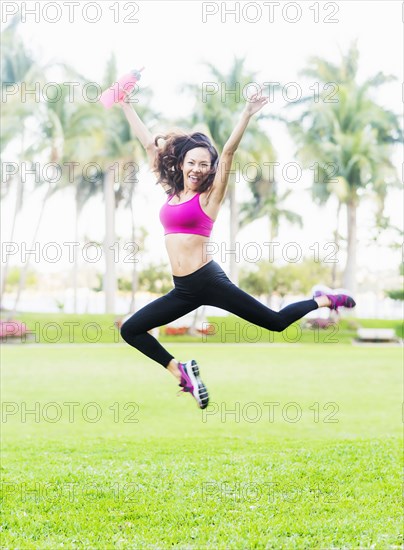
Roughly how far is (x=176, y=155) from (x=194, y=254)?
1.77 feet

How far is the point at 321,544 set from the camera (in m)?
5.36

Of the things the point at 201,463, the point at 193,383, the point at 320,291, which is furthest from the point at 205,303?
the point at 201,463

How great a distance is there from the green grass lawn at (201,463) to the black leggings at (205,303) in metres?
2.14

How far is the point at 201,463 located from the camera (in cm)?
781

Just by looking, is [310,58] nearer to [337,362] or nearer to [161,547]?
[337,362]

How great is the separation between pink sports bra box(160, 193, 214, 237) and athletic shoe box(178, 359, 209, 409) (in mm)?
692

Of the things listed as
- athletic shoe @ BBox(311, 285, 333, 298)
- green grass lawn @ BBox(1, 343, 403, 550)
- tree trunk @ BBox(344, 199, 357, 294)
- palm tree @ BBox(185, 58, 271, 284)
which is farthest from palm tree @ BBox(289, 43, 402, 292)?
athletic shoe @ BBox(311, 285, 333, 298)

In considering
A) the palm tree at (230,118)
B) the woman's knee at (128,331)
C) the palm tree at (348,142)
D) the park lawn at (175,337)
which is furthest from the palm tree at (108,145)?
the woman's knee at (128,331)

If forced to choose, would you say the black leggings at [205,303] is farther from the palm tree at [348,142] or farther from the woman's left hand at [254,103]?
the palm tree at [348,142]

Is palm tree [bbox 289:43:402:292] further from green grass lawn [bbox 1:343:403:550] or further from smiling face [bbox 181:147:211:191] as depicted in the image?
smiling face [bbox 181:147:211:191]

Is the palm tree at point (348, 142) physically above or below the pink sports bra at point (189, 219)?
above

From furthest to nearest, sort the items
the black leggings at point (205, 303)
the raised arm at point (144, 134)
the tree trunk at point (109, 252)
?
the tree trunk at point (109, 252) < the raised arm at point (144, 134) < the black leggings at point (205, 303)

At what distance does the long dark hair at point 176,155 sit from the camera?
12.9ft

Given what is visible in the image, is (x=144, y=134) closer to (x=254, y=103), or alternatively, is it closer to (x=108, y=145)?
(x=254, y=103)
